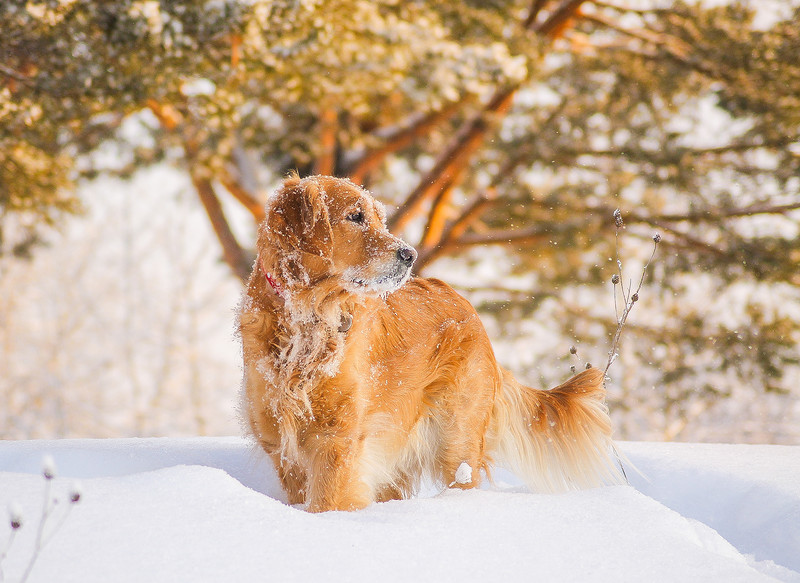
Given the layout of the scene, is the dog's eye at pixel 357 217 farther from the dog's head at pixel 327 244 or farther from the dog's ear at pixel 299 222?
the dog's ear at pixel 299 222

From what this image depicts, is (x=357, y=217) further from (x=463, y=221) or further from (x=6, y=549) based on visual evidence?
(x=463, y=221)

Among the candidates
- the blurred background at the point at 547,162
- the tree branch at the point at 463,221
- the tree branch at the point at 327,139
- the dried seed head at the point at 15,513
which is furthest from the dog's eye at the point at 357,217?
the tree branch at the point at 463,221

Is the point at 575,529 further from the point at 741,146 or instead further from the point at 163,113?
the point at 741,146

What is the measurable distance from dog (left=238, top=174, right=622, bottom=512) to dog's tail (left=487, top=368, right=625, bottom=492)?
17mm

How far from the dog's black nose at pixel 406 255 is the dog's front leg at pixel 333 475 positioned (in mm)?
756

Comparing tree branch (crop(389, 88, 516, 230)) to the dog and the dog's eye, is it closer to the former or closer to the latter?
the dog

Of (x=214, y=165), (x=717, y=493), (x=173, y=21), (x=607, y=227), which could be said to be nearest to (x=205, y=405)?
(x=214, y=165)

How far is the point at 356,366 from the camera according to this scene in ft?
10.1

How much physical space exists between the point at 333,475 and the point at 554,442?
1.48m

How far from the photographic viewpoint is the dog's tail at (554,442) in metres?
3.87

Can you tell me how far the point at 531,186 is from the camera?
10570mm

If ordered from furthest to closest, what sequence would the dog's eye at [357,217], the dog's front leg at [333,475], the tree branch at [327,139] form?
the tree branch at [327,139]
the dog's eye at [357,217]
the dog's front leg at [333,475]

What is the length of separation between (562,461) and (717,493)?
2.52 ft

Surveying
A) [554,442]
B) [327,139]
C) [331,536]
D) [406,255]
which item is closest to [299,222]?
[406,255]
